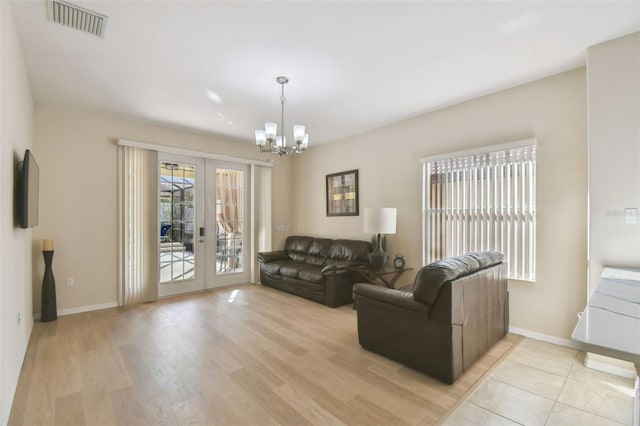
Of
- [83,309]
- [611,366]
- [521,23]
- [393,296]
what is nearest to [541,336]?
[611,366]

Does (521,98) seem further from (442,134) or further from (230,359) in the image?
(230,359)

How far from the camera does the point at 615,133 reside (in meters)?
2.38

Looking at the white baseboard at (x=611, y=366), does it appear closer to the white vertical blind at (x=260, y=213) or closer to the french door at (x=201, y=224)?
the white vertical blind at (x=260, y=213)

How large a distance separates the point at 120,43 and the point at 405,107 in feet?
10.2

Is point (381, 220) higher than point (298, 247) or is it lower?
higher

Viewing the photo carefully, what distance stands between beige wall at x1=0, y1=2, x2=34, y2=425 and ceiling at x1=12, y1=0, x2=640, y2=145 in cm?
29

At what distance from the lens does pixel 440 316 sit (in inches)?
85.5

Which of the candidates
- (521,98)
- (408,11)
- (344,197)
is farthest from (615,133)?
(344,197)

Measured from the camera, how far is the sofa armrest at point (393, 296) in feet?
7.50

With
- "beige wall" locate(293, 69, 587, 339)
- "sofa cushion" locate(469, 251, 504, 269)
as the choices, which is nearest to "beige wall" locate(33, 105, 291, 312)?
"beige wall" locate(293, 69, 587, 339)

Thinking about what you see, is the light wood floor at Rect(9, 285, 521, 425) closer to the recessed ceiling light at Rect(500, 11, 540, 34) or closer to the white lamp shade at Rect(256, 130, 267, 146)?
the white lamp shade at Rect(256, 130, 267, 146)

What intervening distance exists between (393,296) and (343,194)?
2986mm

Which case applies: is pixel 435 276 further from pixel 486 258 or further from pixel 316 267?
pixel 316 267

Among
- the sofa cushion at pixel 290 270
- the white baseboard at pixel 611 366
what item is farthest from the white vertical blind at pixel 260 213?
the white baseboard at pixel 611 366
